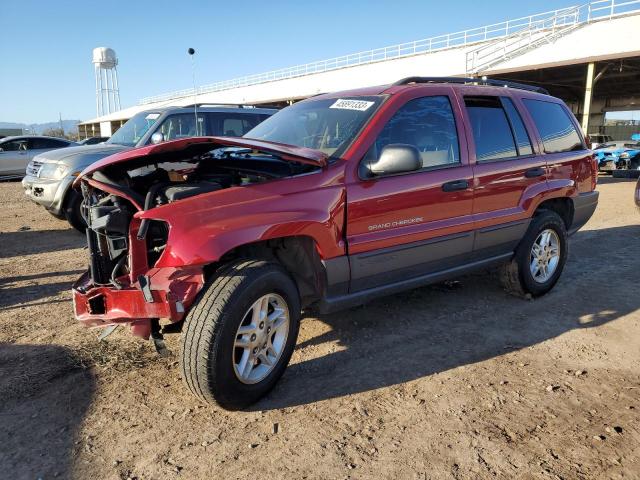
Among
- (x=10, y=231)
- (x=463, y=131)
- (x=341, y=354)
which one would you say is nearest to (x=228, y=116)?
(x=10, y=231)

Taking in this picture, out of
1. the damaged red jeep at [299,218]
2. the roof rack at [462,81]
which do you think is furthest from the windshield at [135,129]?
the roof rack at [462,81]

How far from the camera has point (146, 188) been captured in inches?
131

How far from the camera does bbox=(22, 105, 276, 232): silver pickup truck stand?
7.14 meters

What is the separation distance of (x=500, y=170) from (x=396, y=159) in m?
1.50

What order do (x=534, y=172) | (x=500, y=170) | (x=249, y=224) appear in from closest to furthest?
1. (x=249, y=224)
2. (x=500, y=170)
3. (x=534, y=172)

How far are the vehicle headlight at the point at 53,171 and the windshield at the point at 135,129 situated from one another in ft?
3.51

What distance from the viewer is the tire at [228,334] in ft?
8.51

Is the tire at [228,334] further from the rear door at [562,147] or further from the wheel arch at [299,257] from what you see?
the rear door at [562,147]

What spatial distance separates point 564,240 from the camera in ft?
16.1

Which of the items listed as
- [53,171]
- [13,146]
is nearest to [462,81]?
[53,171]

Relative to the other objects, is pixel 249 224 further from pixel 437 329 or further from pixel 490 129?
pixel 490 129

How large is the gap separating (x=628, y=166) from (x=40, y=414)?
21.6 m

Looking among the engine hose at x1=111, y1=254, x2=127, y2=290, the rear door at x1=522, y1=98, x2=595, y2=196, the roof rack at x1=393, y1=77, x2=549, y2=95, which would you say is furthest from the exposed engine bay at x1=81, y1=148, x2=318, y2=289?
the rear door at x1=522, y1=98, x2=595, y2=196

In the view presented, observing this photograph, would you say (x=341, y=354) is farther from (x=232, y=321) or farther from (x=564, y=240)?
(x=564, y=240)
